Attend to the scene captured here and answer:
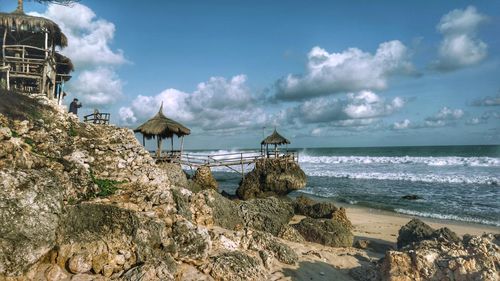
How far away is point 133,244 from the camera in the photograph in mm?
7160

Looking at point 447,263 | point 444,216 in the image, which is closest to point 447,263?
point 447,263

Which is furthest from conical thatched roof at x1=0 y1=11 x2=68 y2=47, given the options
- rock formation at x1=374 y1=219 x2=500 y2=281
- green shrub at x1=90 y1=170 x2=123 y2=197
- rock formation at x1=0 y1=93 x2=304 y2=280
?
rock formation at x1=374 y1=219 x2=500 y2=281

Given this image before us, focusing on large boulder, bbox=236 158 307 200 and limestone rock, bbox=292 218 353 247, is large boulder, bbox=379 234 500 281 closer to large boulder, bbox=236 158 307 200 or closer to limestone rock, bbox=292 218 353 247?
limestone rock, bbox=292 218 353 247

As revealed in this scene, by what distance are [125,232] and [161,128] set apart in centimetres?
1353

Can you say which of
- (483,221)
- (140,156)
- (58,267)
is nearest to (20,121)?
(140,156)

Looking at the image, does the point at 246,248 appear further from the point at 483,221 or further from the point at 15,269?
the point at 483,221

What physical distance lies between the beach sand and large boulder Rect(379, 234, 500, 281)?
2.23 meters

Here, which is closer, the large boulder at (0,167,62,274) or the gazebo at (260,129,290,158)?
the large boulder at (0,167,62,274)

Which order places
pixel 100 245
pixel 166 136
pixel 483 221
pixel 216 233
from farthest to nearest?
pixel 166 136 → pixel 483 221 → pixel 216 233 → pixel 100 245

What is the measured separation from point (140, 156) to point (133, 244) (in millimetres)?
3558

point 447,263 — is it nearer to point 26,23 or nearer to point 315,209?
point 315,209

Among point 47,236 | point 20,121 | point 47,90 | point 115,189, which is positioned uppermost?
point 47,90

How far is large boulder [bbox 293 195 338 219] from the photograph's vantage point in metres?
18.0

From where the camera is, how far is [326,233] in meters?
13.0
